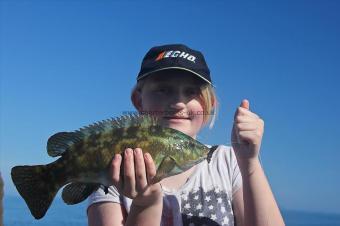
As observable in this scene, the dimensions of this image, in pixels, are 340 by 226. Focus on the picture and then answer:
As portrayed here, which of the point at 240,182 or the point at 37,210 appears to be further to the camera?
the point at 240,182

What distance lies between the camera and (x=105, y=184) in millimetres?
3748

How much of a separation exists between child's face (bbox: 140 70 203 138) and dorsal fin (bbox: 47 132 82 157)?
3.23ft

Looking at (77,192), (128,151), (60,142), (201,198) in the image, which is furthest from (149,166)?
(201,198)

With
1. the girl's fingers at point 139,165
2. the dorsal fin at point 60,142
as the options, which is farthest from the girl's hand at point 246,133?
the dorsal fin at point 60,142

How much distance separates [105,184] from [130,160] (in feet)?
1.04

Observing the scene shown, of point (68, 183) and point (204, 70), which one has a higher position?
point (204, 70)

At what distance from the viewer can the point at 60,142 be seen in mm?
3818

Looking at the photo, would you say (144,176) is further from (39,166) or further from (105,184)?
(39,166)

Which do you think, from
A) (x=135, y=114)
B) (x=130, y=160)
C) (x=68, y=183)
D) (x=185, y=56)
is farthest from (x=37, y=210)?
(x=185, y=56)

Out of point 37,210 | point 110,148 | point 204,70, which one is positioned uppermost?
point 204,70

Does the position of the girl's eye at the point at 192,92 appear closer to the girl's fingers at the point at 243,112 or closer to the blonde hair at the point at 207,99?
the blonde hair at the point at 207,99

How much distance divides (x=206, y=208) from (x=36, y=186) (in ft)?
5.43

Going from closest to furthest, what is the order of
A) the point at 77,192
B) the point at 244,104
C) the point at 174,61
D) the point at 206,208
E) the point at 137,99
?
the point at 77,192
the point at 244,104
the point at 206,208
the point at 174,61
the point at 137,99

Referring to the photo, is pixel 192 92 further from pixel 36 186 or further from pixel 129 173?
pixel 36 186
